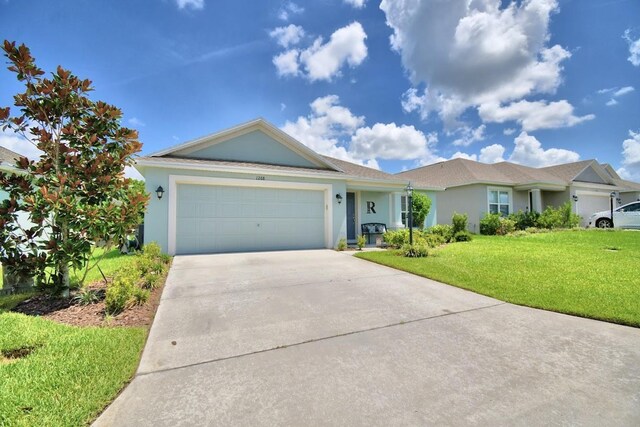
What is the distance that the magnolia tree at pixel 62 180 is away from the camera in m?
4.50

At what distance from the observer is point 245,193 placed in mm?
10484

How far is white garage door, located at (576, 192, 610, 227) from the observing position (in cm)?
2070

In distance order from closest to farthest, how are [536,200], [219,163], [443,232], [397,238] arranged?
[219,163], [397,238], [443,232], [536,200]

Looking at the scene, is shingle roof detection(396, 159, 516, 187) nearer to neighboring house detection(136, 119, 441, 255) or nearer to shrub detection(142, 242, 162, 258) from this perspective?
neighboring house detection(136, 119, 441, 255)

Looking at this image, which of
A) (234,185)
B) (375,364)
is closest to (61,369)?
(375,364)

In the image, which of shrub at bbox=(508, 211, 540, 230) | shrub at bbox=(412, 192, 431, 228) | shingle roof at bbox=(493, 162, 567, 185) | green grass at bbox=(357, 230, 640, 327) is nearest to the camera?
green grass at bbox=(357, 230, 640, 327)

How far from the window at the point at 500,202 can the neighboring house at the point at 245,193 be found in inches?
391

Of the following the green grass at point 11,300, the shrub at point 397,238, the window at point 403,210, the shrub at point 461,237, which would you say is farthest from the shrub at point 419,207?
the green grass at point 11,300

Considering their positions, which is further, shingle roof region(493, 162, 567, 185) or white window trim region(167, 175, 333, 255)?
shingle roof region(493, 162, 567, 185)

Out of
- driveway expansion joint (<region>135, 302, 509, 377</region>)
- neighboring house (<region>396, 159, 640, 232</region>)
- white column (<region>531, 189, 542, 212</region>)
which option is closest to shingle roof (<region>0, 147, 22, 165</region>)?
driveway expansion joint (<region>135, 302, 509, 377</region>)

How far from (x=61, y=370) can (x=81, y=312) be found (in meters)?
2.18

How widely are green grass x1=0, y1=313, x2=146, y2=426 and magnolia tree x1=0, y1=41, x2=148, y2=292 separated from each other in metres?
1.35

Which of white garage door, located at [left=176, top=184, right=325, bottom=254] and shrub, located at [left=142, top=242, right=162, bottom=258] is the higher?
white garage door, located at [left=176, top=184, right=325, bottom=254]

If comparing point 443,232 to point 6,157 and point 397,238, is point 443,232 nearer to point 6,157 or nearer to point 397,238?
point 397,238
